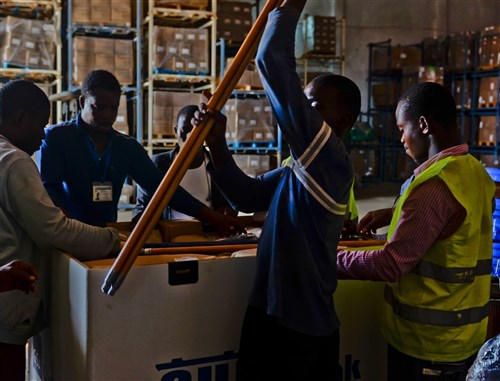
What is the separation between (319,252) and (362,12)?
53.7 feet

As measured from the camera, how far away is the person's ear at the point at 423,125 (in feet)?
6.80

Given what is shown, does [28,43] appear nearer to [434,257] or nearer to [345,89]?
[345,89]

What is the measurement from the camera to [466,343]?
2.03 metres

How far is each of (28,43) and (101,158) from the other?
763 centimetres

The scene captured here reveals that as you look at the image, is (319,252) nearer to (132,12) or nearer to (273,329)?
(273,329)

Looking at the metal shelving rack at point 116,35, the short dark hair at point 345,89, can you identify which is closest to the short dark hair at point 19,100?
the short dark hair at point 345,89

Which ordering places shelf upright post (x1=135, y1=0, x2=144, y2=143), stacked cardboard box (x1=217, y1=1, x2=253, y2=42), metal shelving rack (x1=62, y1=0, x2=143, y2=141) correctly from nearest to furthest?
metal shelving rack (x1=62, y1=0, x2=143, y2=141)
shelf upright post (x1=135, y1=0, x2=144, y2=143)
stacked cardboard box (x1=217, y1=1, x2=253, y2=42)

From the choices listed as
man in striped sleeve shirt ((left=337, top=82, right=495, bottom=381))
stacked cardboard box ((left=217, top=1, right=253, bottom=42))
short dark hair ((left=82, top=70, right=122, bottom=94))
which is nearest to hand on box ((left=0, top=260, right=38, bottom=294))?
man in striped sleeve shirt ((left=337, top=82, right=495, bottom=381))

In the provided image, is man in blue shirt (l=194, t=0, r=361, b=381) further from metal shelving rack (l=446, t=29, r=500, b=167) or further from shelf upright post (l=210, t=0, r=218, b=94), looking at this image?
metal shelving rack (l=446, t=29, r=500, b=167)

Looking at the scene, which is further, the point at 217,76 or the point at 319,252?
the point at 217,76

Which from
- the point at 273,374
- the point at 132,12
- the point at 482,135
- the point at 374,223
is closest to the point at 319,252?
the point at 273,374

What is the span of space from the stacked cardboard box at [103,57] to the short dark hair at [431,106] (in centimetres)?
911

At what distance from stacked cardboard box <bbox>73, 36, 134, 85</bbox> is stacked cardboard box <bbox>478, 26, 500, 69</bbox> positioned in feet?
29.1

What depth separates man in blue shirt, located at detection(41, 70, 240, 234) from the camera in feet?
11.1
